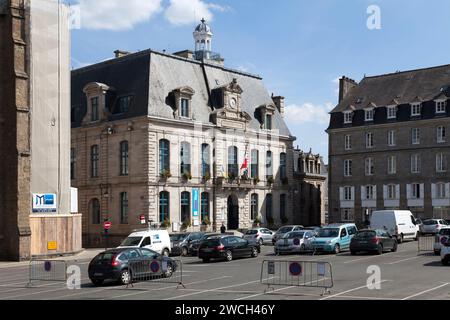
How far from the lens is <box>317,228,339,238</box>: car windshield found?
37.7 m

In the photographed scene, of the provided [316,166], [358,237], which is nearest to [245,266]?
[358,237]

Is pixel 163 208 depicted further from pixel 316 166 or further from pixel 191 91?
pixel 316 166

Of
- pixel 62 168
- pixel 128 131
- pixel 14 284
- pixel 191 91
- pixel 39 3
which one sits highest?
pixel 39 3

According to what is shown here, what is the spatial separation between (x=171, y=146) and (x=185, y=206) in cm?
558

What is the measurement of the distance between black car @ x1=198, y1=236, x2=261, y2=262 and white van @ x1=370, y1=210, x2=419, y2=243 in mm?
12294

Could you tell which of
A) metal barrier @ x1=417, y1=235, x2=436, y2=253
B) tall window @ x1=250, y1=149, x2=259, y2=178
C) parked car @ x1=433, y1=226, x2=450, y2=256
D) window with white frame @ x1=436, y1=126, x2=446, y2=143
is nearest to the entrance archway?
tall window @ x1=250, y1=149, x2=259, y2=178

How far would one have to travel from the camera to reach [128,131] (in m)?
57.6

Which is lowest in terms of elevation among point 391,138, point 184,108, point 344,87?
point 391,138

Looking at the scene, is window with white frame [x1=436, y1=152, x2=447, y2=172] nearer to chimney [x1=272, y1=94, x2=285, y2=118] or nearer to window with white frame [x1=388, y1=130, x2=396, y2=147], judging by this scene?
window with white frame [x1=388, y1=130, x2=396, y2=147]

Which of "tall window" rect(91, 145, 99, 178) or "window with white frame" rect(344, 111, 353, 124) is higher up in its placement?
"window with white frame" rect(344, 111, 353, 124)

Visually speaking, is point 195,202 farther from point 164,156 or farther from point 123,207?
point 123,207

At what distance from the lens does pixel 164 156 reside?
58.0 m

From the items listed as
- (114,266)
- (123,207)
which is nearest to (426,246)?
(114,266)

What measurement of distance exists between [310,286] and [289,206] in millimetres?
50517
